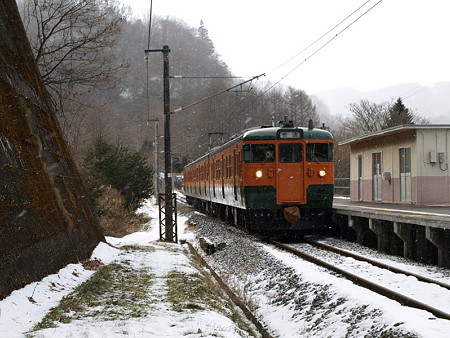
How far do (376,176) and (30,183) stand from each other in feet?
54.1

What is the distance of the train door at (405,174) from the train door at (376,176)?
6.03 ft

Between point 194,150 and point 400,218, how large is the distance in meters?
48.1

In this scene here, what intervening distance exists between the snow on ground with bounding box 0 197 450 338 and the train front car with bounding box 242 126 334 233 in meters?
3.90

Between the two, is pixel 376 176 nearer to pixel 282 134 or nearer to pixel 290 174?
pixel 290 174

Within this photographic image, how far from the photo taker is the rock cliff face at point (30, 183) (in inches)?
243

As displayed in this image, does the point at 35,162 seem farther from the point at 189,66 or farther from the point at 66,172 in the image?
the point at 189,66

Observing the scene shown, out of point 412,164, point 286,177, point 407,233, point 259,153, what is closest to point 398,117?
point 412,164

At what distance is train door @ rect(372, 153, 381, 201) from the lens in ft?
69.4

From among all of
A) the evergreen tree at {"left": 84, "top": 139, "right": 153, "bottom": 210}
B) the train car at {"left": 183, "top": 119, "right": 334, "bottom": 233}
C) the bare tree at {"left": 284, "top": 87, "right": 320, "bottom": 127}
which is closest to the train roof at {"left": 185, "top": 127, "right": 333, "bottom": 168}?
the train car at {"left": 183, "top": 119, "right": 334, "bottom": 233}

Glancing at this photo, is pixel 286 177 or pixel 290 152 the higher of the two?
pixel 290 152

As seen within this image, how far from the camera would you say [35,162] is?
7.82 m

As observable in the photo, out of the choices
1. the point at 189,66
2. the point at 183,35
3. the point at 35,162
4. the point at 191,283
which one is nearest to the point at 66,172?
the point at 35,162

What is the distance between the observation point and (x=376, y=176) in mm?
21422

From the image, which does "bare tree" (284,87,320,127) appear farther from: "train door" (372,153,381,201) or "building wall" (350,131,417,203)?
"train door" (372,153,381,201)
